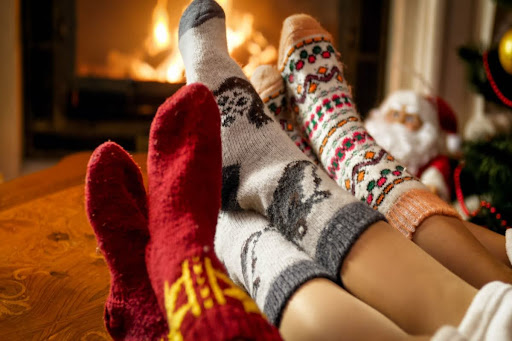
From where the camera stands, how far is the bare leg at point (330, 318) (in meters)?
0.31

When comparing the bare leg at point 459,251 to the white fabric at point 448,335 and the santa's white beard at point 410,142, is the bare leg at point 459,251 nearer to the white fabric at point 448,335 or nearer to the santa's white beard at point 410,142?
the white fabric at point 448,335

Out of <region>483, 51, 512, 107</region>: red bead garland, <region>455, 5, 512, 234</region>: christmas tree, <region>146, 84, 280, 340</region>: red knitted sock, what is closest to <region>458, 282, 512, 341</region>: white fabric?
<region>146, 84, 280, 340</region>: red knitted sock

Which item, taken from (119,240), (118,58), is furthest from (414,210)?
(118,58)

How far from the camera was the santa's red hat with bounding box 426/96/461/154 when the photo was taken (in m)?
1.41

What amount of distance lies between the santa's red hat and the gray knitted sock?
1.09 metres

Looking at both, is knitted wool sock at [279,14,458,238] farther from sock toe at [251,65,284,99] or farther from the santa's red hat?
the santa's red hat

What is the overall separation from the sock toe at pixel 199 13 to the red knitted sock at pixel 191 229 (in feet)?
0.68

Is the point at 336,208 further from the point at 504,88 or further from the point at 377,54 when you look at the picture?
the point at 377,54

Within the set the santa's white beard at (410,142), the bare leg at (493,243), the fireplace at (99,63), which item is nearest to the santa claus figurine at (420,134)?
the santa's white beard at (410,142)

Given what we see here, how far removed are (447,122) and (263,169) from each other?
111cm

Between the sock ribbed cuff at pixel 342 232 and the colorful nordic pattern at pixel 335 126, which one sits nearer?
the sock ribbed cuff at pixel 342 232

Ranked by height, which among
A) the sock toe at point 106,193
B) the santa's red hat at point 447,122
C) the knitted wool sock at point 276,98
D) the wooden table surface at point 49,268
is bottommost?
the wooden table surface at point 49,268

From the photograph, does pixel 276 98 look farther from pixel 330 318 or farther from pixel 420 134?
pixel 420 134

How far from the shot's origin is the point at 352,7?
6.25 feet
